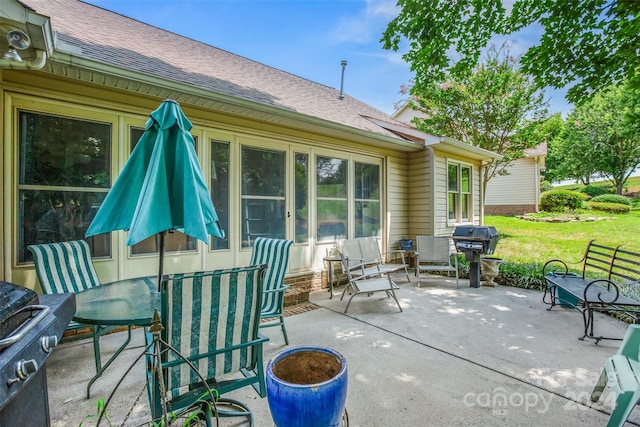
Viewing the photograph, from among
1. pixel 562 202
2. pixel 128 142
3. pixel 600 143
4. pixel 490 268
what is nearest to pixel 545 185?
pixel 600 143

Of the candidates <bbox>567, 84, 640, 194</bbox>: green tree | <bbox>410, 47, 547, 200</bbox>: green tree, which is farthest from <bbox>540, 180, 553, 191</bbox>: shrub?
<bbox>410, 47, 547, 200</bbox>: green tree

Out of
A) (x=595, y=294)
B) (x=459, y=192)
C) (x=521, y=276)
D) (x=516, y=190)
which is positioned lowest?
(x=521, y=276)

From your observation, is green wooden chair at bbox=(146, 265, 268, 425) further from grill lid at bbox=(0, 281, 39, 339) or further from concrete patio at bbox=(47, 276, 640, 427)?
grill lid at bbox=(0, 281, 39, 339)

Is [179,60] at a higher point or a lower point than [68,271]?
higher

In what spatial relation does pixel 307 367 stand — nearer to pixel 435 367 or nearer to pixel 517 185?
pixel 435 367

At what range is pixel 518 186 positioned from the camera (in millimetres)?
15461

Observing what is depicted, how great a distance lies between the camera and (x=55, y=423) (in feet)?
6.43

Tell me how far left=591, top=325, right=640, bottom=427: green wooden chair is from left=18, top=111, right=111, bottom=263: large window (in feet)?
15.3

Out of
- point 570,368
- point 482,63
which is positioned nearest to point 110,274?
point 570,368

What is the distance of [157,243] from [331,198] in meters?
3.08

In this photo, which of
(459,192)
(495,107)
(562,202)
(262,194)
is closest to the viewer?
(262,194)

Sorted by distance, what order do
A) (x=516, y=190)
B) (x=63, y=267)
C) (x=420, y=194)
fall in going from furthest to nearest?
(x=516, y=190), (x=420, y=194), (x=63, y=267)

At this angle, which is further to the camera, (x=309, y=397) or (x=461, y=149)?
(x=461, y=149)

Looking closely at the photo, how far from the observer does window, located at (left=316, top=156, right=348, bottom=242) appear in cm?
550
